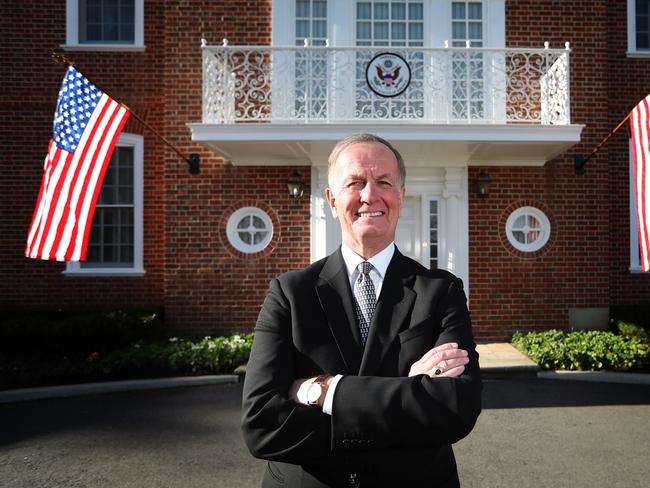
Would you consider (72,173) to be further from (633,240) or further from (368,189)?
(633,240)

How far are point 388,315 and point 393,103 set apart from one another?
7286 mm

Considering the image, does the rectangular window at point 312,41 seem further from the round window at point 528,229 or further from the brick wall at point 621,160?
the brick wall at point 621,160

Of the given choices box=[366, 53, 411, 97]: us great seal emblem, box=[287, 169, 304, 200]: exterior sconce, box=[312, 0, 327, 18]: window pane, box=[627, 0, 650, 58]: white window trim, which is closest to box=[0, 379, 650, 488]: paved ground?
box=[287, 169, 304, 200]: exterior sconce

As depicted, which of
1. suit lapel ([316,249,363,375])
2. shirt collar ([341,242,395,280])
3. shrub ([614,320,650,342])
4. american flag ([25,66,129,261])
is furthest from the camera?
shrub ([614,320,650,342])

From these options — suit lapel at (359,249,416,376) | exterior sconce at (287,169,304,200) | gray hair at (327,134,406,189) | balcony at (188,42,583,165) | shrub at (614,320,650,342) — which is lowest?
A: shrub at (614,320,650,342)

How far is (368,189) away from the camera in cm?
167

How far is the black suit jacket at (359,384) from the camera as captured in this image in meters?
1.52

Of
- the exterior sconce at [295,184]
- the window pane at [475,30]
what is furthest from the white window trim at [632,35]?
the exterior sconce at [295,184]

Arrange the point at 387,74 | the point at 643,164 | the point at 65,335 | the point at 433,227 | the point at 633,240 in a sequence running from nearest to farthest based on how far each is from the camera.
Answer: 1. the point at 643,164
2. the point at 65,335
3. the point at 387,74
4. the point at 433,227
5. the point at 633,240

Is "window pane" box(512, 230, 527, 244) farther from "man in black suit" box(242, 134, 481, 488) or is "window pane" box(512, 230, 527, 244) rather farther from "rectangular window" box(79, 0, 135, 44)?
"rectangular window" box(79, 0, 135, 44)

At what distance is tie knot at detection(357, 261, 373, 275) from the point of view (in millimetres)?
1786

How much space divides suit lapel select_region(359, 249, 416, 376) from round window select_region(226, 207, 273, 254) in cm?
713

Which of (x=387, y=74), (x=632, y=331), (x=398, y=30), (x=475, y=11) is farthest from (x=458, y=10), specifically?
(x=632, y=331)

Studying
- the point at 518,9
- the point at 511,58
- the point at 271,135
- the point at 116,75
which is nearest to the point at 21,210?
the point at 116,75
